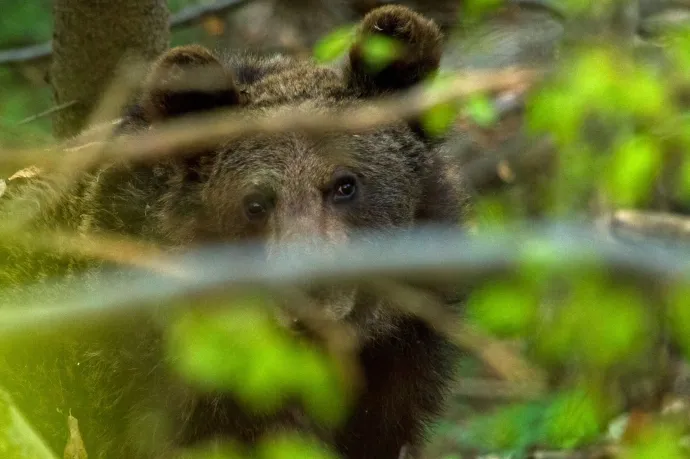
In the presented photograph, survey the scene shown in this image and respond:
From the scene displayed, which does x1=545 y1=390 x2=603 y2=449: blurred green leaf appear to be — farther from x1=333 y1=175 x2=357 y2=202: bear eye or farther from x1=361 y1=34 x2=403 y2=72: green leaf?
x1=361 y1=34 x2=403 y2=72: green leaf

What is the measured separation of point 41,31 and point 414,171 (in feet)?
14.3

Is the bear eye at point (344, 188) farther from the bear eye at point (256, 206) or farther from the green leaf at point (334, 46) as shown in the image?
the green leaf at point (334, 46)

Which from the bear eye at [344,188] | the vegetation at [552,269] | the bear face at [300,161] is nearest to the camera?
the vegetation at [552,269]

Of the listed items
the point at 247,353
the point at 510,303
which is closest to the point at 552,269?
the point at 510,303

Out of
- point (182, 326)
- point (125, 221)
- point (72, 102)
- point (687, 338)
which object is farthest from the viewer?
point (72, 102)

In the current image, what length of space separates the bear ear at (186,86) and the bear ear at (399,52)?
653 millimetres

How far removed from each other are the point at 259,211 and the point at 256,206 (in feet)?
0.09

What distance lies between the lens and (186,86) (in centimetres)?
464

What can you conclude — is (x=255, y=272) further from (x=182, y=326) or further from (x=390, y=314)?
(x=390, y=314)

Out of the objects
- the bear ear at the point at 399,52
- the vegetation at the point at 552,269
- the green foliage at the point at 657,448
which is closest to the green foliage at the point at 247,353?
the vegetation at the point at 552,269

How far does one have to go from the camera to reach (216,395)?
15.0 ft

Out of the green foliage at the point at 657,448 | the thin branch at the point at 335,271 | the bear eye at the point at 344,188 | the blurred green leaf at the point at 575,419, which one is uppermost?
the thin branch at the point at 335,271

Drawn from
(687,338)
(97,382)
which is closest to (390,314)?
(97,382)

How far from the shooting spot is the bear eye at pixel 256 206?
462 cm
